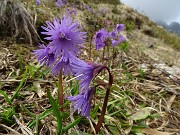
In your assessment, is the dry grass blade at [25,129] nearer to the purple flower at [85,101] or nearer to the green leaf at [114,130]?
the purple flower at [85,101]

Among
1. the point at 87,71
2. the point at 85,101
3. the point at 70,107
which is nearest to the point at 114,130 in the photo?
the point at 70,107

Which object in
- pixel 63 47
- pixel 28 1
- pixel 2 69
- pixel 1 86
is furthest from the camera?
pixel 28 1

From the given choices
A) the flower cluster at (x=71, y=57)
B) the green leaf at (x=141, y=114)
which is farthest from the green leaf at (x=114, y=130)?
the flower cluster at (x=71, y=57)

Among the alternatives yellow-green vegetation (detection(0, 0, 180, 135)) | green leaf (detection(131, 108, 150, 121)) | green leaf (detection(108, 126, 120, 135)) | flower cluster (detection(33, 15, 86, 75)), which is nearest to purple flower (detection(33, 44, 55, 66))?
flower cluster (detection(33, 15, 86, 75))

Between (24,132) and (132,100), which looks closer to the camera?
(24,132)

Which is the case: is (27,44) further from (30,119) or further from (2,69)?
(30,119)

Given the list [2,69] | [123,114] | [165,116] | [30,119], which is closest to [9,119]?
[30,119]

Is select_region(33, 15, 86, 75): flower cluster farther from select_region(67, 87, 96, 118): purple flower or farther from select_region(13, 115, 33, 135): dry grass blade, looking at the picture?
select_region(13, 115, 33, 135): dry grass blade

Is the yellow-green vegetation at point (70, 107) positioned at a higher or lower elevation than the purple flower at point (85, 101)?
lower

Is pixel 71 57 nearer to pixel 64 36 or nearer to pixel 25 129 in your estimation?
pixel 64 36
